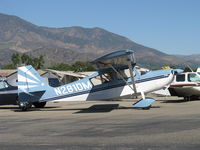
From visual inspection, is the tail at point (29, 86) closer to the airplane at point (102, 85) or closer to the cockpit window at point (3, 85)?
the airplane at point (102, 85)

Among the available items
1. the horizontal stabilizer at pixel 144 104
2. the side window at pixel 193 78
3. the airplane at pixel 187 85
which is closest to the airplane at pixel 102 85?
the horizontal stabilizer at pixel 144 104

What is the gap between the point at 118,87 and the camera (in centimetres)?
1576

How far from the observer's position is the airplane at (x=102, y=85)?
15602 millimetres

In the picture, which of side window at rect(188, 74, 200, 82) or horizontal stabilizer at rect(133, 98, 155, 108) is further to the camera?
side window at rect(188, 74, 200, 82)

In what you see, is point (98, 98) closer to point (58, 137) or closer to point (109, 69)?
point (109, 69)

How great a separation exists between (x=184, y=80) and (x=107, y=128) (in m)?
11.5

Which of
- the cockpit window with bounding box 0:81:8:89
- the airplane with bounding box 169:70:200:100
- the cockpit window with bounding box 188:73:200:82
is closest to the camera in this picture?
the cockpit window with bounding box 0:81:8:89

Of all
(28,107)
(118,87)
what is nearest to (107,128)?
(118,87)

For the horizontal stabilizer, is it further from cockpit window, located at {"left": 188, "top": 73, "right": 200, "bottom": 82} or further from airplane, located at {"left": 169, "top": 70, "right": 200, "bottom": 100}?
cockpit window, located at {"left": 188, "top": 73, "right": 200, "bottom": 82}

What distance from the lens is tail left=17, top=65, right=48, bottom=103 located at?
53.2 feet

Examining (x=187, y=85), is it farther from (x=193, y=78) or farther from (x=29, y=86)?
(x=29, y=86)

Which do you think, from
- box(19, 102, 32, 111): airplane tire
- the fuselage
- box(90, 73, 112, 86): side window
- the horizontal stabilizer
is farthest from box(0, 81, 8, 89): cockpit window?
the horizontal stabilizer

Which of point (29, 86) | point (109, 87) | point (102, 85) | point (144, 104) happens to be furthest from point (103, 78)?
point (29, 86)

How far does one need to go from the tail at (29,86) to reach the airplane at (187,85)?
7.62 m
